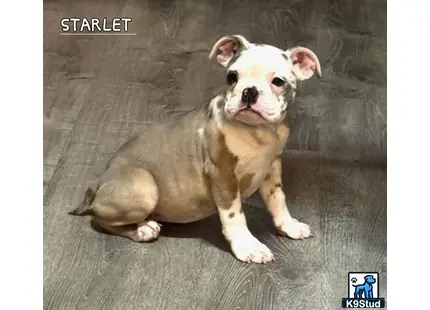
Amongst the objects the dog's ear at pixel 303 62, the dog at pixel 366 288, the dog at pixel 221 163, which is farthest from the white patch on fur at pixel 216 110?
the dog at pixel 366 288

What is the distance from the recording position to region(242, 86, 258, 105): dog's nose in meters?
0.78

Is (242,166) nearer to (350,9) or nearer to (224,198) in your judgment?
(224,198)

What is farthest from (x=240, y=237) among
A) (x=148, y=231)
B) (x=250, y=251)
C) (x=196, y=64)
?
(x=196, y=64)

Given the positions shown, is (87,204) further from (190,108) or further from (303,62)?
(303,62)

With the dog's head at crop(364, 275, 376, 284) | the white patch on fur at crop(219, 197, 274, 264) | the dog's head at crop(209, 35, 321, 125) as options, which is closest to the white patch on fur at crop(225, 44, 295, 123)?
the dog's head at crop(209, 35, 321, 125)

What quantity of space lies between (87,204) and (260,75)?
0.99 ft

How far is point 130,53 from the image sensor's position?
0.88 meters

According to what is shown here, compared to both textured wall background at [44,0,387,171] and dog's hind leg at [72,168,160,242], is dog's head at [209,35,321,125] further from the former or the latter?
dog's hind leg at [72,168,160,242]

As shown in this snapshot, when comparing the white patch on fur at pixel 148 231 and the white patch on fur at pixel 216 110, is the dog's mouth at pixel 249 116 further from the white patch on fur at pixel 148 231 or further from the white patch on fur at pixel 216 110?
the white patch on fur at pixel 148 231

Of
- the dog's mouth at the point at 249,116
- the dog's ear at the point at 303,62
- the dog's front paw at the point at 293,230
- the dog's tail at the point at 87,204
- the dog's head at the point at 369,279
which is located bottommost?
the dog's head at the point at 369,279

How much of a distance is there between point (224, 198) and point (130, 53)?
246 mm

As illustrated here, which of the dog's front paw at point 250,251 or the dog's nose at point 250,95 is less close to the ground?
the dog's nose at point 250,95

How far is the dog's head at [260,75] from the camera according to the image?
0.79 m
